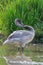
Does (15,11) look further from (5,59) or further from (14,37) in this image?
(5,59)

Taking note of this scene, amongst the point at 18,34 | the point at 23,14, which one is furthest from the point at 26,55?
the point at 23,14

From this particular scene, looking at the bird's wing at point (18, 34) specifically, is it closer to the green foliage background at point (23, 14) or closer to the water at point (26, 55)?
the water at point (26, 55)

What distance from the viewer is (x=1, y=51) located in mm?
10633

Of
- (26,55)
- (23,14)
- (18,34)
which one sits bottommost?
(26,55)

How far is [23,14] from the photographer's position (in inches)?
528

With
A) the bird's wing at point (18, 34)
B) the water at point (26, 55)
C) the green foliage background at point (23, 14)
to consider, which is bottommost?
the water at point (26, 55)

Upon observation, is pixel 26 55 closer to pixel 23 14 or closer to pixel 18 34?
pixel 18 34

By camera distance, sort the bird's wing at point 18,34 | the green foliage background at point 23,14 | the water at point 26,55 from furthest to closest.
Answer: the green foliage background at point 23,14 → the bird's wing at point 18,34 → the water at point 26,55

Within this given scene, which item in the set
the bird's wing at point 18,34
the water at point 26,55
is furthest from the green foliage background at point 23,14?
the bird's wing at point 18,34

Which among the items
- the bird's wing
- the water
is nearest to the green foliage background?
the water

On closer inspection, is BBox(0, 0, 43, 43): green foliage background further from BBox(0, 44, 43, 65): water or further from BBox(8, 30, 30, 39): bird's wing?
BBox(8, 30, 30, 39): bird's wing

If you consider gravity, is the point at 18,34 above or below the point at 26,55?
above

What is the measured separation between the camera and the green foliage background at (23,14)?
1323cm

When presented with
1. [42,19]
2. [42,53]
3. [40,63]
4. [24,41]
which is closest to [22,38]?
[24,41]
